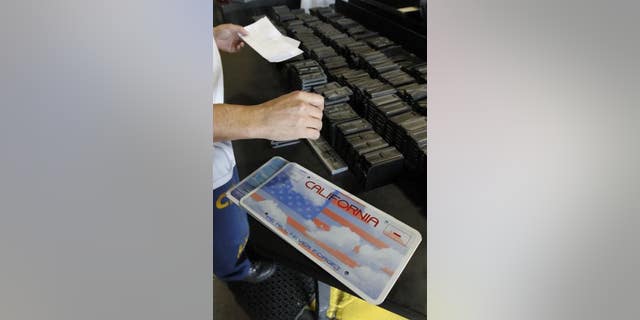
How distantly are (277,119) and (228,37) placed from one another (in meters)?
0.71

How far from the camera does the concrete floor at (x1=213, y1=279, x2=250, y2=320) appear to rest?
1055 millimetres

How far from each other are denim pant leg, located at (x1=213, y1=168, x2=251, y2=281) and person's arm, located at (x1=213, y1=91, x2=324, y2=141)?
88mm

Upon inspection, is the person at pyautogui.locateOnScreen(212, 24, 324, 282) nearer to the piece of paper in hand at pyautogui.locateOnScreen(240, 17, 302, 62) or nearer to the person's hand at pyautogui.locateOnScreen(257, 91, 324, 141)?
the person's hand at pyautogui.locateOnScreen(257, 91, 324, 141)

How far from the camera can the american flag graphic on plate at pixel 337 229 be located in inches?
21.0

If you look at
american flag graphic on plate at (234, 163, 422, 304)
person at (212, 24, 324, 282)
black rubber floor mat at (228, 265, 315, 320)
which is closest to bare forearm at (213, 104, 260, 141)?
person at (212, 24, 324, 282)

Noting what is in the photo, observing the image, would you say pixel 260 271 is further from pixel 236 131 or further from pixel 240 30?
pixel 240 30

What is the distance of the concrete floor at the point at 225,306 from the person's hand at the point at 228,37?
783 mm

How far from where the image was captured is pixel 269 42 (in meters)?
1.34

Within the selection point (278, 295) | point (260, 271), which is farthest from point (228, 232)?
point (278, 295)

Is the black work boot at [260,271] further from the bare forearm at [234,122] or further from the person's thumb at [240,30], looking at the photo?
the person's thumb at [240,30]

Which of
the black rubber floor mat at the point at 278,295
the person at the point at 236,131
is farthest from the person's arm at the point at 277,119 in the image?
the black rubber floor mat at the point at 278,295
